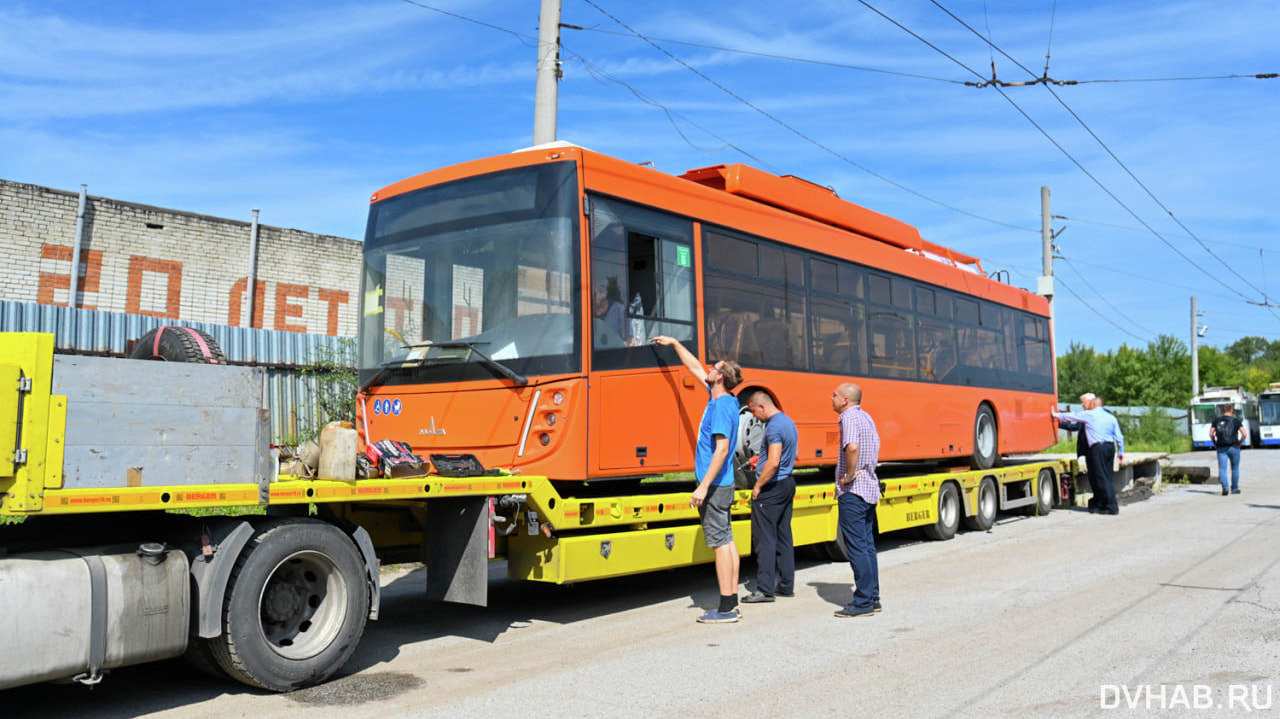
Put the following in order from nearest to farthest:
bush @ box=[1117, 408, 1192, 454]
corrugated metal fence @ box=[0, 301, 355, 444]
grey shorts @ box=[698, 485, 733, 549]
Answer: grey shorts @ box=[698, 485, 733, 549], corrugated metal fence @ box=[0, 301, 355, 444], bush @ box=[1117, 408, 1192, 454]

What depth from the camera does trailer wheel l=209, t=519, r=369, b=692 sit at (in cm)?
515

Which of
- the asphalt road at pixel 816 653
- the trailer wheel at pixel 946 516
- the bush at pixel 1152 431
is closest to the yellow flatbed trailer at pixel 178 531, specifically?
the asphalt road at pixel 816 653

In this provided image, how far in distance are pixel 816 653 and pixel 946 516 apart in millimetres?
7294

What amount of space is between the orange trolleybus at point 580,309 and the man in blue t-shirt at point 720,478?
525mm

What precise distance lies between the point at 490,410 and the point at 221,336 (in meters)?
10.9

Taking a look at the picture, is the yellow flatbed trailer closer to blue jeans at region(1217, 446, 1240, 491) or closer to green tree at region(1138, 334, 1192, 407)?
blue jeans at region(1217, 446, 1240, 491)

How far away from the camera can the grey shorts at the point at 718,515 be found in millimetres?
7512

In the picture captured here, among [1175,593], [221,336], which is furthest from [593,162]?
[221,336]

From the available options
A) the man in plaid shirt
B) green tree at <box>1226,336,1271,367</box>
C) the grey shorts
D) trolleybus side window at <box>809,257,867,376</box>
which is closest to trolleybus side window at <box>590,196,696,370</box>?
→ the grey shorts

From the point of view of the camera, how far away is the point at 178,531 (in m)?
5.22

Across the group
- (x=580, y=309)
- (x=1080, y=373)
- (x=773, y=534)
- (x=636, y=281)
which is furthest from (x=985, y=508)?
(x=1080, y=373)

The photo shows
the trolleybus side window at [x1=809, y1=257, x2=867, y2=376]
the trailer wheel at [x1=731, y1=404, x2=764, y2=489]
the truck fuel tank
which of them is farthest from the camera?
the trolleybus side window at [x1=809, y1=257, x2=867, y2=376]

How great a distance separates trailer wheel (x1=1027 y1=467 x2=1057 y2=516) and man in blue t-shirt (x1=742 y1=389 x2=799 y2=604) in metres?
8.71

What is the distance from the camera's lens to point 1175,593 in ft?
27.2
